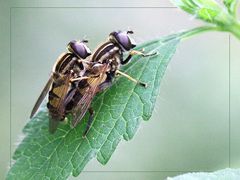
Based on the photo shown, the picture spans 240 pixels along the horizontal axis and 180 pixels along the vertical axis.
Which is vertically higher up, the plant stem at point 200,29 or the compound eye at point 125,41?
the plant stem at point 200,29

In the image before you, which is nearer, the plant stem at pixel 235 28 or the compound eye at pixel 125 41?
the plant stem at pixel 235 28

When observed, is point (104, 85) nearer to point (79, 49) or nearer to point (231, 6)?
point (79, 49)

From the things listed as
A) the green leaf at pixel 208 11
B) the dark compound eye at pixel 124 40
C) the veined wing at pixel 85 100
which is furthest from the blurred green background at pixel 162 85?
the green leaf at pixel 208 11

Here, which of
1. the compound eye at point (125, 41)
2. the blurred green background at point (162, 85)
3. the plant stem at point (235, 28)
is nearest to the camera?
the plant stem at point (235, 28)

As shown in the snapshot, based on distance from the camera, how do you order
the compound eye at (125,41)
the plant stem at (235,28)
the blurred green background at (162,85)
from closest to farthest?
the plant stem at (235,28) < the compound eye at (125,41) < the blurred green background at (162,85)

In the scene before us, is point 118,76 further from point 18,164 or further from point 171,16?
point 171,16

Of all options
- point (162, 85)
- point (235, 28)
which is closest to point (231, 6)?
Result: point (235, 28)

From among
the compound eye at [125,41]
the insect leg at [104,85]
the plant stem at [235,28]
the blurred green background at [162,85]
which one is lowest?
the blurred green background at [162,85]

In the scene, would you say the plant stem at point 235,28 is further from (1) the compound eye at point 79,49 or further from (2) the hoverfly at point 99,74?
(1) the compound eye at point 79,49
